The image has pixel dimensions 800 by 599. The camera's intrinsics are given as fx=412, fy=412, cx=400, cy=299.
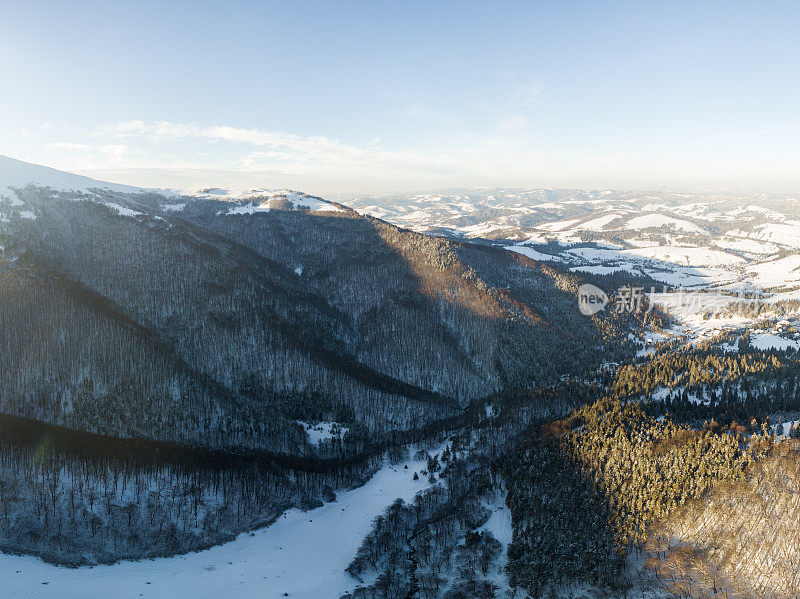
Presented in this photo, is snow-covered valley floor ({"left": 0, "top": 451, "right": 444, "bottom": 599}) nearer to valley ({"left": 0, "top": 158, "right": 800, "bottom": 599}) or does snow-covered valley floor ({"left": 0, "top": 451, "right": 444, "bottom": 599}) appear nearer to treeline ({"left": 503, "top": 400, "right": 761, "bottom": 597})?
valley ({"left": 0, "top": 158, "right": 800, "bottom": 599})

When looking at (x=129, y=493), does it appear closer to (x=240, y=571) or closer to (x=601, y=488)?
(x=240, y=571)

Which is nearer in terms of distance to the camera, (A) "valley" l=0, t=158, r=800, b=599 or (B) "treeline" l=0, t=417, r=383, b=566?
(A) "valley" l=0, t=158, r=800, b=599

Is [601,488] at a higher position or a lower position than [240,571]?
higher

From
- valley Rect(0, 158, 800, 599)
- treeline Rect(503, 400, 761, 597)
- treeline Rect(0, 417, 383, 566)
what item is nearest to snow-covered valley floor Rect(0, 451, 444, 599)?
valley Rect(0, 158, 800, 599)

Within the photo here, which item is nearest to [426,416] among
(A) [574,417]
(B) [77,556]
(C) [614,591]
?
(A) [574,417]

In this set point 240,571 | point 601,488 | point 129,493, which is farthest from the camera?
point 129,493

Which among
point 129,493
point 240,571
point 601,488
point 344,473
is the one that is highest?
point 601,488

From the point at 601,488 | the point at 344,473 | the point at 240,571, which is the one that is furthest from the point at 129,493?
the point at 601,488

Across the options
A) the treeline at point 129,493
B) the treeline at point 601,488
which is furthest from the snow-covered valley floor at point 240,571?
the treeline at point 601,488

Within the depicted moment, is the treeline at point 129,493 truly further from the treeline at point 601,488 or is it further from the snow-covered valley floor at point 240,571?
the treeline at point 601,488

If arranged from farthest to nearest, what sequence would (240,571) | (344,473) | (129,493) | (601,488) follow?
(344,473)
(129,493)
(601,488)
(240,571)
